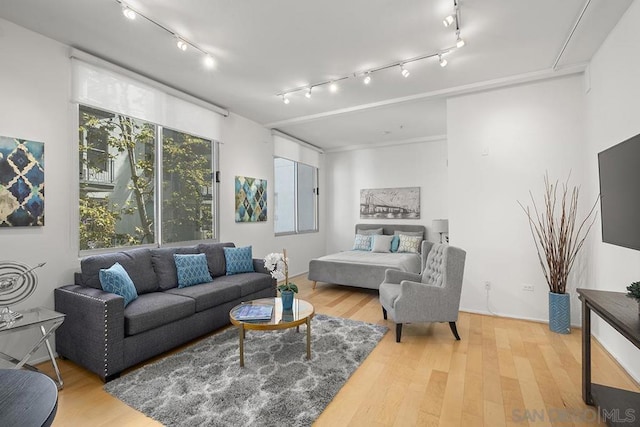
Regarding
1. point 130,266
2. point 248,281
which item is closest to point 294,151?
point 248,281

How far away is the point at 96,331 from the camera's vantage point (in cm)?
230

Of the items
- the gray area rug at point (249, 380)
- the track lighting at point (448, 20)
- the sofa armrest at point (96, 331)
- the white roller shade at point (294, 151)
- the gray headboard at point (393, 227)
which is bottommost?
the gray area rug at point (249, 380)

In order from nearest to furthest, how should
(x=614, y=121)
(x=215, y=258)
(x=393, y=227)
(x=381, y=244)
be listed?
(x=614, y=121)
(x=215, y=258)
(x=381, y=244)
(x=393, y=227)

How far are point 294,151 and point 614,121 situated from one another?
4.76 metres

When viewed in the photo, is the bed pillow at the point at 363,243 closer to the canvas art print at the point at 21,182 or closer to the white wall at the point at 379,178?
the white wall at the point at 379,178

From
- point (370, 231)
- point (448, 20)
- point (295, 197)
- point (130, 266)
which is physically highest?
point (448, 20)

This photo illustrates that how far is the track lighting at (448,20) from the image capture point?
2.36m

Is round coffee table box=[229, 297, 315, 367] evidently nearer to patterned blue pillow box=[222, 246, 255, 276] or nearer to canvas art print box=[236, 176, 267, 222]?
patterned blue pillow box=[222, 246, 255, 276]

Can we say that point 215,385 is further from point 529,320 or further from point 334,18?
point 529,320

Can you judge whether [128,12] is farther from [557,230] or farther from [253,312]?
[557,230]

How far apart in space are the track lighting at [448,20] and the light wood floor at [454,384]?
110 inches

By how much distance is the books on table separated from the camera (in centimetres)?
258

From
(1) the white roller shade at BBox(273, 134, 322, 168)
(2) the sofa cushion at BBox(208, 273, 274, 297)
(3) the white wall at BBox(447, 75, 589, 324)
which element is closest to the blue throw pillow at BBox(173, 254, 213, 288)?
(2) the sofa cushion at BBox(208, 273, 274, 297)

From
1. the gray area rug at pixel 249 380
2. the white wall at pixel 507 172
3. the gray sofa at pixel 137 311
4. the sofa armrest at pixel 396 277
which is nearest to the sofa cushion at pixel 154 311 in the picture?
the gray sofa at pixel 137 311
